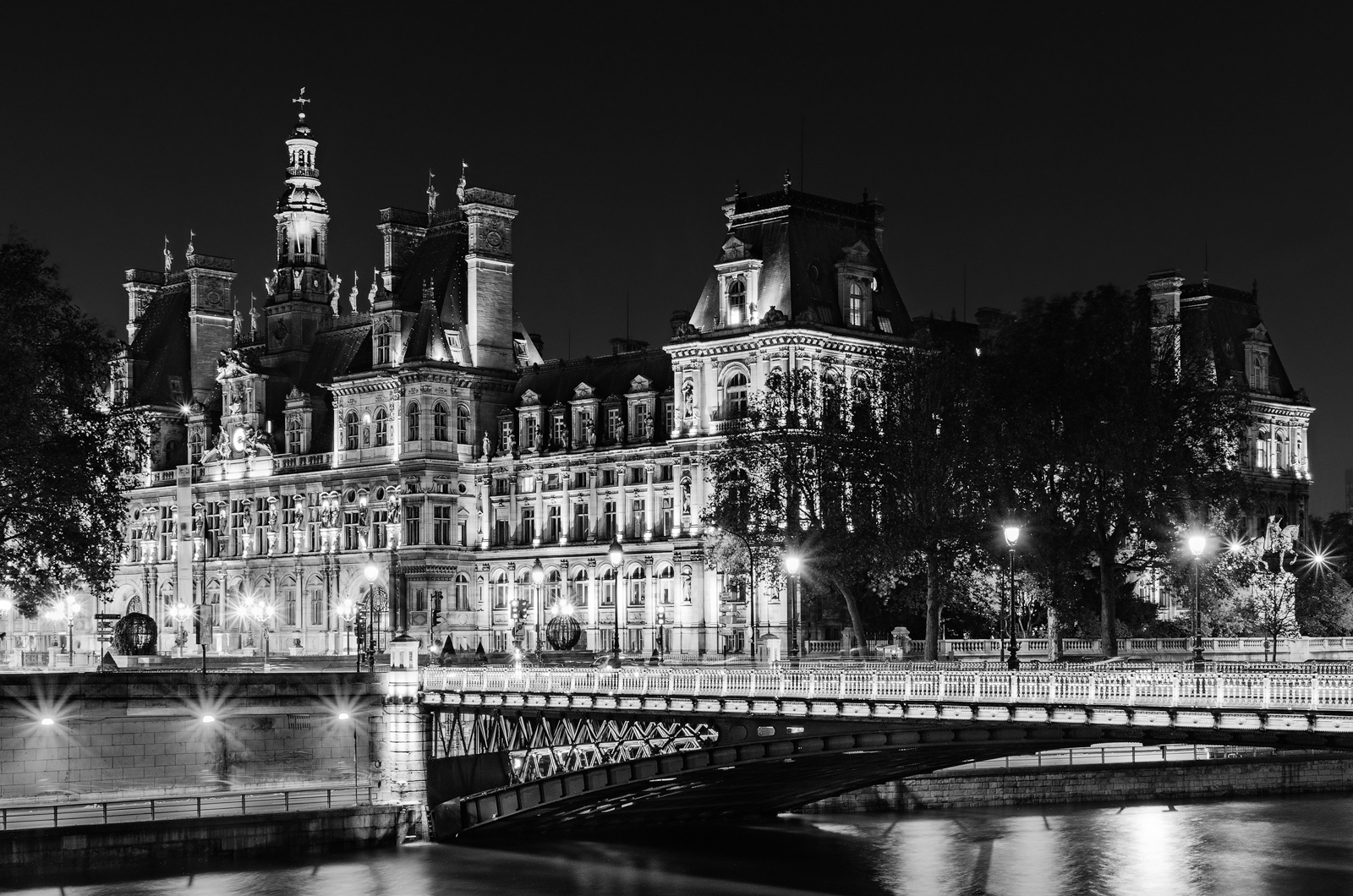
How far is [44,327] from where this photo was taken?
7806cm

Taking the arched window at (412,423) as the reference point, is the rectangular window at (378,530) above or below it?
below

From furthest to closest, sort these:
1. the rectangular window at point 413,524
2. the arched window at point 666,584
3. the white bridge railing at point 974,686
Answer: the rectangular window at point 413,524, the arched window at point 666,584, the white bridge railing at point 974,686

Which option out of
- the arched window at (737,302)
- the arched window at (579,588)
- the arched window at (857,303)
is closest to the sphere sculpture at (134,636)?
the arched window at (579,588)

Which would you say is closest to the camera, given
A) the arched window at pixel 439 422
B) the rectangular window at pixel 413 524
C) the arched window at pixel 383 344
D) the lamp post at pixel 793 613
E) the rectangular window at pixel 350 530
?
the lamp post at pixel 793 613

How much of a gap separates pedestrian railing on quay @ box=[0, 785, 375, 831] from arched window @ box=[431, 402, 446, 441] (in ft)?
140

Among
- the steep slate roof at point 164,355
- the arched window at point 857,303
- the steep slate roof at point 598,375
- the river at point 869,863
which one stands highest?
the steep slate roof at point 164,355

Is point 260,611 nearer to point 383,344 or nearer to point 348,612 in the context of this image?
point 348,612

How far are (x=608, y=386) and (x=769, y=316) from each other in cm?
2034

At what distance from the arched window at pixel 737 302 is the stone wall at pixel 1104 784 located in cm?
2819

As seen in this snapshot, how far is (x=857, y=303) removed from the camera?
10306 centimetres

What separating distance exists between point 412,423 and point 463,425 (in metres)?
2.98

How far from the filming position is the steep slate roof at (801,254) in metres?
100

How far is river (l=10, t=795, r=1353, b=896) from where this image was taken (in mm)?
61625

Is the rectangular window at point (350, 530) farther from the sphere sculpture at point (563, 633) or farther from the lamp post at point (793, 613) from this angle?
the lamp post at point (793, 613)
